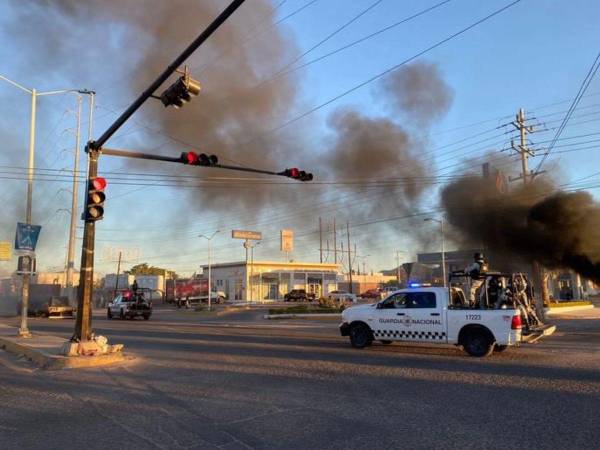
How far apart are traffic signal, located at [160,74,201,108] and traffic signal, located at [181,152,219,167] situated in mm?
2882

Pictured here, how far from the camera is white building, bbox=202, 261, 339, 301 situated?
2586 inches

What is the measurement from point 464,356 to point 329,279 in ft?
200

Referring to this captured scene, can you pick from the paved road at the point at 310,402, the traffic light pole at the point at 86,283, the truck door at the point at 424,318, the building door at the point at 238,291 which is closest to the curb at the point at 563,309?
the paved road at the point at 310,402

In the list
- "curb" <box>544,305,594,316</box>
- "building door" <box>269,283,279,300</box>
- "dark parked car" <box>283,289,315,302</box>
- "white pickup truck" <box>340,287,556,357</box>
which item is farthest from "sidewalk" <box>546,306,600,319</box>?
"building door" <box>269,283,279,300</box>

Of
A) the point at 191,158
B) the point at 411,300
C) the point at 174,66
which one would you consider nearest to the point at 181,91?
the point at 174,66

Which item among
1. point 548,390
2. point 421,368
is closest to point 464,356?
point 421,368

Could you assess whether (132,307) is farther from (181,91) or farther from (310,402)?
(310,402)

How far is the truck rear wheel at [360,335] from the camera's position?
12.9 m

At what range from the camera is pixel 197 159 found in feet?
42.5

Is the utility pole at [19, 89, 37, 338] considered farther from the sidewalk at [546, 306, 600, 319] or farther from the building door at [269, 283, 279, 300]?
the building door at [269, 283, 279, 300]

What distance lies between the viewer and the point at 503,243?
25031 millimetres

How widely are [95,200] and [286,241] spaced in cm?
4005

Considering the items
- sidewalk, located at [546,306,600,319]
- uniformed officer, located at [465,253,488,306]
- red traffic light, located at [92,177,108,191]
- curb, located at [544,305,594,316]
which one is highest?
red traffic light, located at [92,177,108,191]

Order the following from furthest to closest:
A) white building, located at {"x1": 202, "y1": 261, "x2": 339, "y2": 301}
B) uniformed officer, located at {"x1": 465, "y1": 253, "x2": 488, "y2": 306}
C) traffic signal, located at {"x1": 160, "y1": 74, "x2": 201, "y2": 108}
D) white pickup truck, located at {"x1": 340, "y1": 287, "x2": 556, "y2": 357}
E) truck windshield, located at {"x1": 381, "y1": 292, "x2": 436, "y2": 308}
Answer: white building, located at {"x1": 202, "y1": 261, "x2": 339, "y2": 301} < uniformed officer, located at {"x1": 465, "y1": 253, "x2": 488, "y2": 306} < truck windshield, located at {"x1": 381, "y1": 292, "x2": 436, "y2": 308} < white pickup truck, located at {"x1": 340, "y1": 287, "x2": 556, "y2": 357} < traffic signal, located at {"x1": 160, "y1": 74, "x2": 201, "y2": 108}
